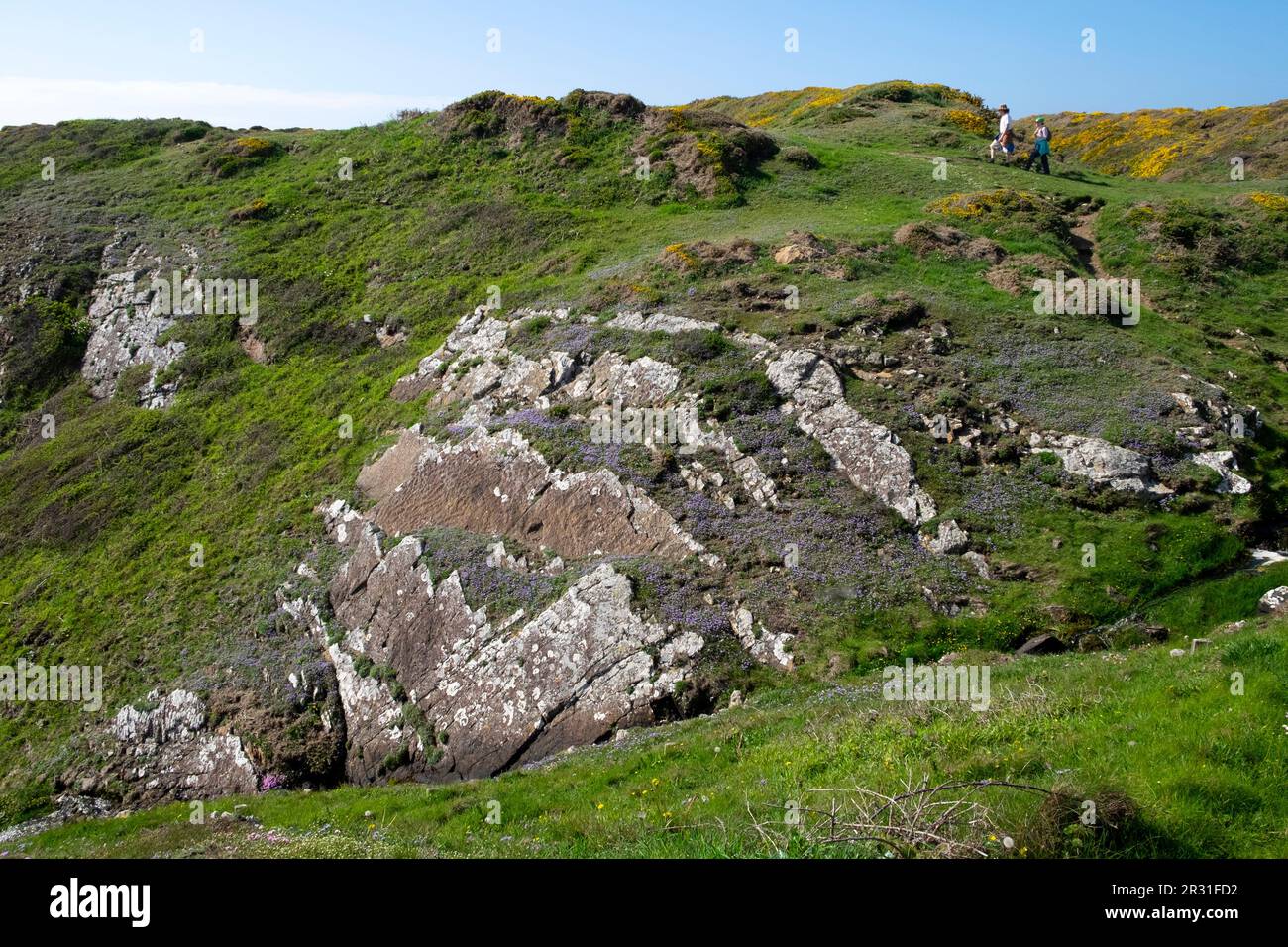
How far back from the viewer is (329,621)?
27.4 meters

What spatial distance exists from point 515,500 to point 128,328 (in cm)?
3654

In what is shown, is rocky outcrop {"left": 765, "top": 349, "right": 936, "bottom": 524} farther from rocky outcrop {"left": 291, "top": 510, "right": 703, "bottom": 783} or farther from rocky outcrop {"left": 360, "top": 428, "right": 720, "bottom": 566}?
rocky outcrop {"left": 291, "top": 510, "right": 703, "bottom": 783}

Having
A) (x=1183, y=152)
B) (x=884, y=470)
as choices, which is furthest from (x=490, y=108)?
(x=1183, y=152)

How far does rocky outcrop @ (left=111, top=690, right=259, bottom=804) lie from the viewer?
23.7 m

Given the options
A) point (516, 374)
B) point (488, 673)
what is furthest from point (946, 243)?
point (488, 673)

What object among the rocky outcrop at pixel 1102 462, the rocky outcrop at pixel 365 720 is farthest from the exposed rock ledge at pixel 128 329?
the rocky outcrop at pixel 1102 462

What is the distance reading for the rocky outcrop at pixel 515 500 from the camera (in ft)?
84.4

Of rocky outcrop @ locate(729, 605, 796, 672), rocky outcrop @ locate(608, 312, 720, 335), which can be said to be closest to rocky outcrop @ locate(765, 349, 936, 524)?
rocky outcrop @ locate(608, 312, 720, 335)

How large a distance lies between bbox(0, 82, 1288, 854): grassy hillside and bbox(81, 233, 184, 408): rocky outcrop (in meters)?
1.28

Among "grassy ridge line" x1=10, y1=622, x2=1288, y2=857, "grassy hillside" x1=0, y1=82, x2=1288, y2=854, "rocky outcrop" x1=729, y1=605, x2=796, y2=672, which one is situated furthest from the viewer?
"rocky outcrop" x1=729, y1=605, x2=796, y2=672

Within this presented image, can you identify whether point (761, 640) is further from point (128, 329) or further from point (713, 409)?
point (128, 329)
